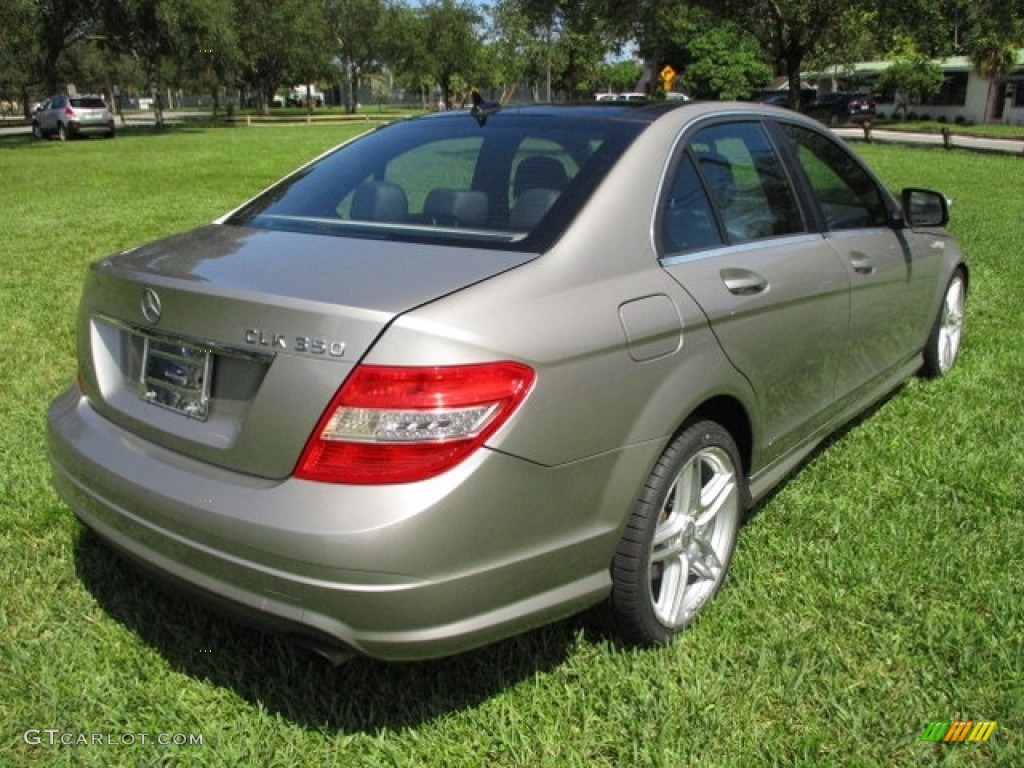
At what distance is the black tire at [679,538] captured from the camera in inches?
97.5

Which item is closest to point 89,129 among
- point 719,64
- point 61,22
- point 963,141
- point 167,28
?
point 61,22

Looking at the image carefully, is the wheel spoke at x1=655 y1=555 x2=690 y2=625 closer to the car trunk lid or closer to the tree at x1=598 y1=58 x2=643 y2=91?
the car trunk lid

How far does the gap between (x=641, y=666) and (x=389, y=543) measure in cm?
102

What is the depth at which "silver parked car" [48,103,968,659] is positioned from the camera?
203cm

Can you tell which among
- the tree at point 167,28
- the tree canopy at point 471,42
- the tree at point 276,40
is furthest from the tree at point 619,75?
the tree at point 167,28

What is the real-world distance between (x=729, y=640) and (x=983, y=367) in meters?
3.43

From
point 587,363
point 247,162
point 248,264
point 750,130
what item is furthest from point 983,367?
point 247,162

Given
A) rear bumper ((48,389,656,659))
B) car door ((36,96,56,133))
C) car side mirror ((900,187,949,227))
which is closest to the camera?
rear bumper ((48,389,656,659))

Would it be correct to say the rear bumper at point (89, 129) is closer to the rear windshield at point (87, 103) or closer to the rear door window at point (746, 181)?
the rear windshield at point (87, 103)

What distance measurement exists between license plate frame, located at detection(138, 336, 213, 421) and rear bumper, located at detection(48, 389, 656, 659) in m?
0.13

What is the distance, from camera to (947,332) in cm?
518

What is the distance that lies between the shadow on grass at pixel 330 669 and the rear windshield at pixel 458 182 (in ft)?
3.80

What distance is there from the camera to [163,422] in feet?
7.77

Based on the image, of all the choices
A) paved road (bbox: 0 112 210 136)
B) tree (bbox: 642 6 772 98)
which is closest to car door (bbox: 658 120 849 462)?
paved road (bbox: 0 112 210 136)
